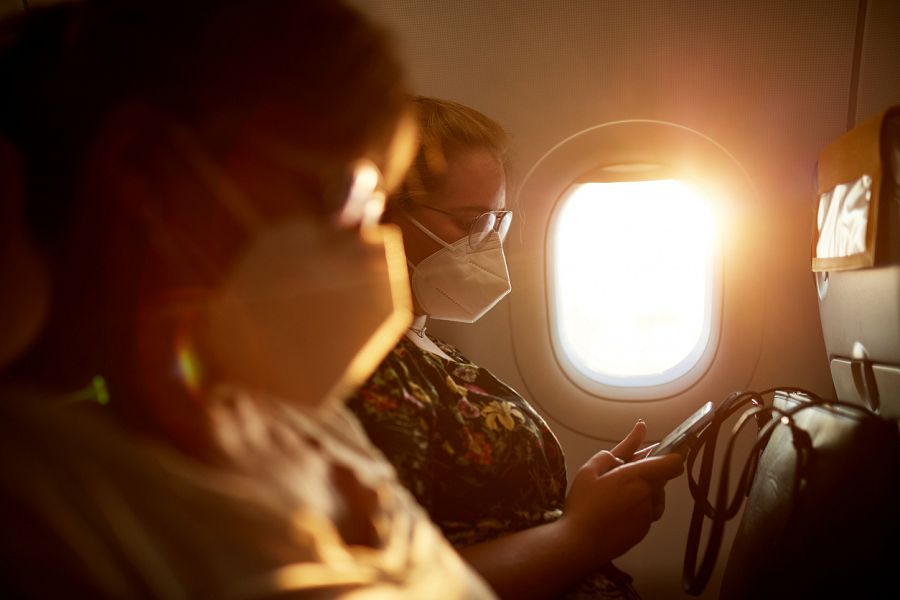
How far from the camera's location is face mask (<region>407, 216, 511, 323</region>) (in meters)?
1.48

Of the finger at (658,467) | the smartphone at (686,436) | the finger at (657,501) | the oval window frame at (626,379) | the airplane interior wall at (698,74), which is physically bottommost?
the finger at (657,501)

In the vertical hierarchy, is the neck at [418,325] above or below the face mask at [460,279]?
below

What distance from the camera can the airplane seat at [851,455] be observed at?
1036 mm

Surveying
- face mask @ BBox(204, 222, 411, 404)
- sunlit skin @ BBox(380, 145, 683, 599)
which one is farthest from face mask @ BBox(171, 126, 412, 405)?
sunlit skin @ BBox(380, 145, 683, 599)

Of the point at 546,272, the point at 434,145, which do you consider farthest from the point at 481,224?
the point at 546,272

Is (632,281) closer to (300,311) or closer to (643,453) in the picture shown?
(643,453)

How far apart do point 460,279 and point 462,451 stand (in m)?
0.44

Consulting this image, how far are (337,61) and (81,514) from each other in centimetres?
43

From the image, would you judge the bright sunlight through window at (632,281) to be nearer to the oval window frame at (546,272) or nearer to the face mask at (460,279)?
the oval window frame at (546,272)

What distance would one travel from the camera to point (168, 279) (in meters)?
0.55

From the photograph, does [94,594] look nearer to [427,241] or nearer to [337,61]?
[337,61]

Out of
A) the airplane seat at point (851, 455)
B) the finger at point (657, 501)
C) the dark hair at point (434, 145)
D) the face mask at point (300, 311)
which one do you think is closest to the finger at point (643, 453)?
the finger at point (657, 501)

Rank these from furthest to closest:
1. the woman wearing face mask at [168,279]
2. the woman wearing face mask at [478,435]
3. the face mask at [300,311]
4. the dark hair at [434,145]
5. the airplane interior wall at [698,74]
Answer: the airplane interior wall at [698,74]
the dark hair at [434,145]
the woman wearing face mask at [478,435]
the face mask at [300,311]
the woman wearing face mask at [168,279]

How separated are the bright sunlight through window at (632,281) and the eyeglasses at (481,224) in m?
0.41
